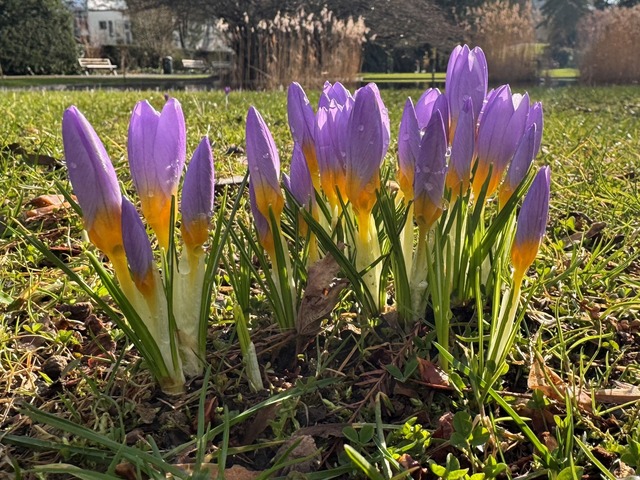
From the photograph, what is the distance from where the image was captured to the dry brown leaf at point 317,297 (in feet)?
3.60

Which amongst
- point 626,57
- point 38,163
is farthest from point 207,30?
point 38,163

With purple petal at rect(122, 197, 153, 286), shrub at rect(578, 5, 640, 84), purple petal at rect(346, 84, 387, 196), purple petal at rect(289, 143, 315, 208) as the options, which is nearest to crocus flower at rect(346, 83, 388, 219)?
purple petal at rect(346, 84, 387, 196)

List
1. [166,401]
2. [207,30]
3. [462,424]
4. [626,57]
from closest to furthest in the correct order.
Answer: [462,424], [166,401], [626,57], [207,30]

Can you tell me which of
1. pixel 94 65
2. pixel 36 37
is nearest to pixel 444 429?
pixel 36 37

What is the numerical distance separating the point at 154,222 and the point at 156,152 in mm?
133

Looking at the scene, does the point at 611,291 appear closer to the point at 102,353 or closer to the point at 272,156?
the point at 272,156

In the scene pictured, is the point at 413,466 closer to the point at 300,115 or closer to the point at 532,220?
the point at 532,220

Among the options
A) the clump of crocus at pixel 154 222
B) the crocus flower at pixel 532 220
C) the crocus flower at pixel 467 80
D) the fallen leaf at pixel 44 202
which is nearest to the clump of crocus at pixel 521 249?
the crocus flower at pixel 532 220

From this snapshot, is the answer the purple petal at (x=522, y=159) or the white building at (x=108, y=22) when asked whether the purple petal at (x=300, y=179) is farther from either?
the white building at (x=108, y=22)

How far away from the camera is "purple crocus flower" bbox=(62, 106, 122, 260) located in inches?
32.9

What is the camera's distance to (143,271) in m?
0.93

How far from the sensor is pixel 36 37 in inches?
810

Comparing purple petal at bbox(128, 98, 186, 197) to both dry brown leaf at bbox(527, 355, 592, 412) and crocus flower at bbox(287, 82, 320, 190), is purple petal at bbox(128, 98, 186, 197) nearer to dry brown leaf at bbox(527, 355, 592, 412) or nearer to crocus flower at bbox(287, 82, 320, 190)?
crocus flower at bbox(287, 82, 320, 190)

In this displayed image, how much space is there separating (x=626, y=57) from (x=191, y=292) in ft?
48.8
